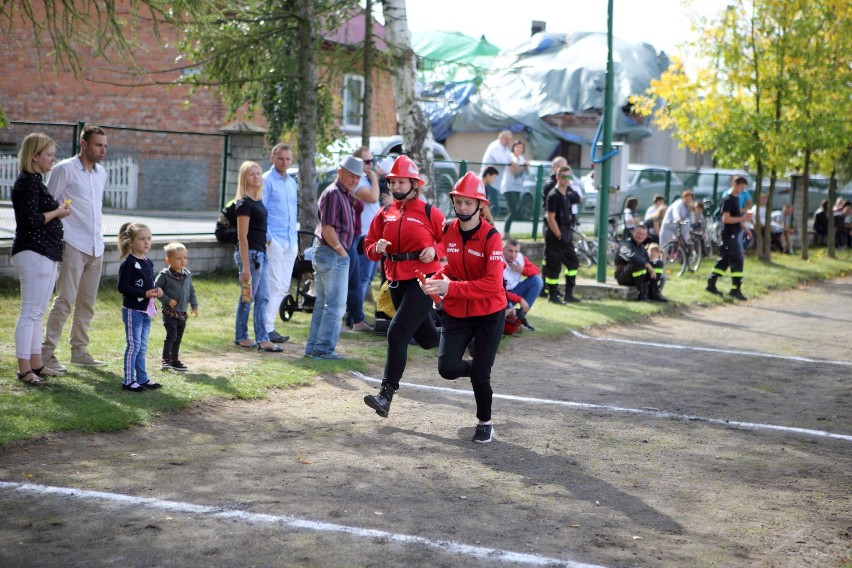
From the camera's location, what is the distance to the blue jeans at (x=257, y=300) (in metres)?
10.5

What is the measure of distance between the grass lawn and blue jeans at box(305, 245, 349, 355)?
240 mm

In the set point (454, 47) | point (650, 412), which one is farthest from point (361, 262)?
point (454, 47)

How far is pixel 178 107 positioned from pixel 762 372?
20.3 meters

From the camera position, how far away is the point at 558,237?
16.2m

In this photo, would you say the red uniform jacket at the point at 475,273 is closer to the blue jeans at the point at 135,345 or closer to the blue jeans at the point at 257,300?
the blue jeans at the point at 135,345

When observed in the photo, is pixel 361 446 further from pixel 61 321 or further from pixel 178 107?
pixel 178 107

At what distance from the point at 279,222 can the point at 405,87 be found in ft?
17.4

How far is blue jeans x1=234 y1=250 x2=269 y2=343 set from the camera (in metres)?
10.5

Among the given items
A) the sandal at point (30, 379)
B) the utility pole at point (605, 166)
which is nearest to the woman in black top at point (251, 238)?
the sandal at point (30, 379)

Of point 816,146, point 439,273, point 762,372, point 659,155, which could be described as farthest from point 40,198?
point 659,155

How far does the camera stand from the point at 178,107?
92.9 feet

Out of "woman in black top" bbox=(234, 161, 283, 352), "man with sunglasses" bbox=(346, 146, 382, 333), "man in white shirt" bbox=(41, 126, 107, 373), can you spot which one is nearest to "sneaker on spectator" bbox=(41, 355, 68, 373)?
"man in white shirt" bbox=(41, 126, 107, 373)

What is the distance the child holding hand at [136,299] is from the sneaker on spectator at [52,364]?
66 cm

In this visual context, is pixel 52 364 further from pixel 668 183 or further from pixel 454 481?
pixel 668 183
